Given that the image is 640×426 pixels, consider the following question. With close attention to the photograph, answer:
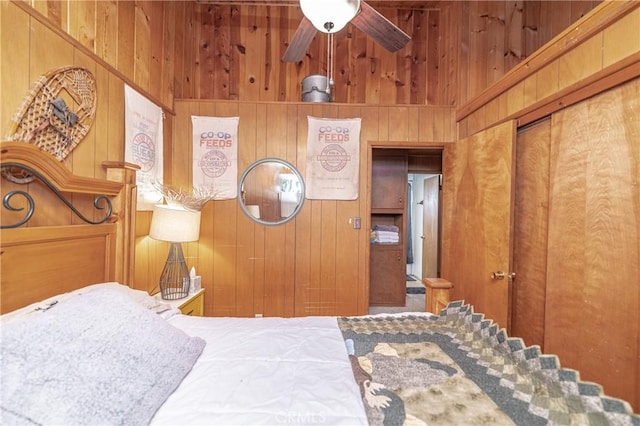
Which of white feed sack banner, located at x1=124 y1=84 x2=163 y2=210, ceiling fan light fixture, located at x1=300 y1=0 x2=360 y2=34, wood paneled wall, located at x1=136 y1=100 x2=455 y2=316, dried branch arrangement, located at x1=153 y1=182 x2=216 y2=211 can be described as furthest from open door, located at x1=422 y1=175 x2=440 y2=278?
white feed sack banner, located at x1=124 y1=84 x2=163 y2=210

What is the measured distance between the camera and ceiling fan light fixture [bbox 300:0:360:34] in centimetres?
136

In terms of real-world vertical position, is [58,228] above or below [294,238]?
above

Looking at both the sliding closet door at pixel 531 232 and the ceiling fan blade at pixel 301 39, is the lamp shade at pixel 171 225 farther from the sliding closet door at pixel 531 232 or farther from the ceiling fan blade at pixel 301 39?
the sliding closet door at pixel 531 232

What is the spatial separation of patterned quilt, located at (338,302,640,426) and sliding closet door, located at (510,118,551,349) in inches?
30.0

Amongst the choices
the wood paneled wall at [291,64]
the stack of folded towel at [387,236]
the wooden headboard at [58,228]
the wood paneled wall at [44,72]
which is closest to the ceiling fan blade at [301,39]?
the wood paneled wall at [291,64]

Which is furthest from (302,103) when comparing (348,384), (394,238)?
(348,384)

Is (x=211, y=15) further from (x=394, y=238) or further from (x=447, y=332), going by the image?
(x=447, y=332)

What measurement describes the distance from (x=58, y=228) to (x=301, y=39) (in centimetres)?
167

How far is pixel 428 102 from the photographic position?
302 cm

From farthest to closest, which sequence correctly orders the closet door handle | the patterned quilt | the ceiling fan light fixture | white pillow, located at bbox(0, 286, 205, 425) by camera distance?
the closet door handle, the ceiling fan light fixture, the patterned quilt, white pillow, located at bbox(0, 286, 205, 425)

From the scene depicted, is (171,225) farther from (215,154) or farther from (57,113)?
(215,154)

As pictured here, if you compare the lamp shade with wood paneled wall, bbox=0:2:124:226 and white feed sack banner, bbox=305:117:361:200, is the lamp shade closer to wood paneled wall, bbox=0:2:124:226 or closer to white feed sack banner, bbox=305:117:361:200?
wood paneled wall, bbox=0:2:124:226

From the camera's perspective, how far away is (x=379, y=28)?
5.46ft

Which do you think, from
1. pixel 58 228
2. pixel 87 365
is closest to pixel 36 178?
pixel 58 228
